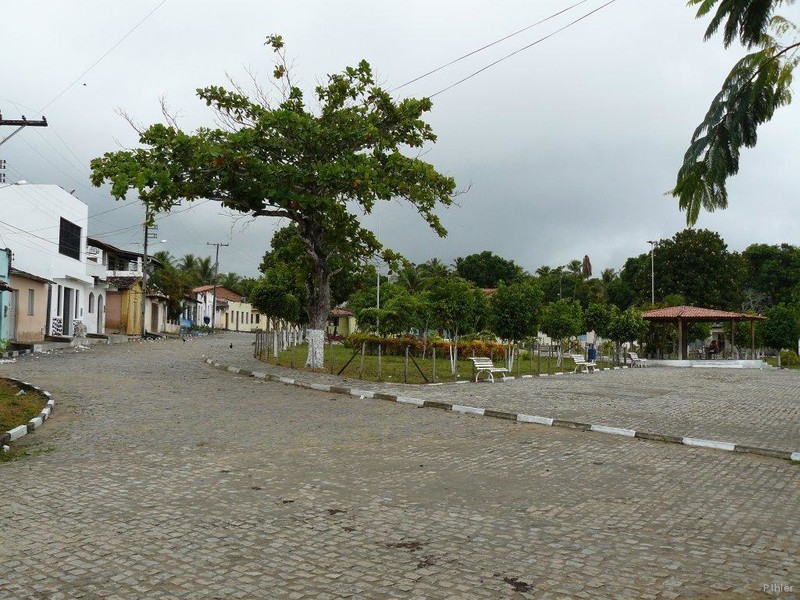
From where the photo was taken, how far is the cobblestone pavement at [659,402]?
1189 centimetres

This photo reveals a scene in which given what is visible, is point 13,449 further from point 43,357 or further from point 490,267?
point 490,267

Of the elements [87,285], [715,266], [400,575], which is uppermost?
[715,266]

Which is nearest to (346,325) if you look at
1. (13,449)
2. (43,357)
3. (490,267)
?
(490,267)

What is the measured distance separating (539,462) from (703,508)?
2535mm

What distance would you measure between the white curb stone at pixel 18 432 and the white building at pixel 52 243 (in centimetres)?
2545

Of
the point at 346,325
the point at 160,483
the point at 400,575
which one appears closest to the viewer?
the point at 400,575

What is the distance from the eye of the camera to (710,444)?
10.3 meters

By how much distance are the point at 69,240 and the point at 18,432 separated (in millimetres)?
31626

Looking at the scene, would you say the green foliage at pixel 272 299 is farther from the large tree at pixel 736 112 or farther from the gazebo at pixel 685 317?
the large tree at pixel 736 112

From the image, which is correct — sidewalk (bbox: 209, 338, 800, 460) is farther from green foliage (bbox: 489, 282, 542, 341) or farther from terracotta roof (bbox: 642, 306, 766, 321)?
terracotta roof (bbox: 642, 306, 766, 321)

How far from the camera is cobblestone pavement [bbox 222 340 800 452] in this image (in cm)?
1189

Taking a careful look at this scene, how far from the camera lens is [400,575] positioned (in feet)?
15.5

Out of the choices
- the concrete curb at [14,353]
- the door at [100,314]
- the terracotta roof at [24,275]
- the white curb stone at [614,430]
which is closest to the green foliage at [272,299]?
the concrete curb at [14,353]

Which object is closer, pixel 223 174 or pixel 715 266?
pixel 223 174
